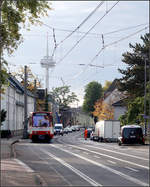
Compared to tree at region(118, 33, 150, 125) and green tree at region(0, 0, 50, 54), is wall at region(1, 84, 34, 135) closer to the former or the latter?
tree at region(118, 33, 150, 125)

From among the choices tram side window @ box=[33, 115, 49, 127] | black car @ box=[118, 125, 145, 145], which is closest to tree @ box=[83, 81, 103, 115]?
tram side window @ box=[33, 115, 49, 127]

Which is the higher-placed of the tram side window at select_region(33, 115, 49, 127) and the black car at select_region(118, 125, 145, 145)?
the tram side window at select_region(33, 115, 49, 127)

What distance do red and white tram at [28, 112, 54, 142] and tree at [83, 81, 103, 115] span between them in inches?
4126

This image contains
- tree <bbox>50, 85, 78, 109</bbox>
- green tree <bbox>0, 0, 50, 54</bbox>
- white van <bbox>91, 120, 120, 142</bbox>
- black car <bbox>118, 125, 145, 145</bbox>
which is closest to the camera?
green tree <bbox>0, 0, 50, 54</bbox>

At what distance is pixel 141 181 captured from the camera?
15.4 m

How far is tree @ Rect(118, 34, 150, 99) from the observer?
77.4 m

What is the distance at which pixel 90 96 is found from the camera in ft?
515

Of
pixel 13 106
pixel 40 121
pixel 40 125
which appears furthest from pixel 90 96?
pixel 40 121

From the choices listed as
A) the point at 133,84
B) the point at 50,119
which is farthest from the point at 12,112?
the point at 50,119

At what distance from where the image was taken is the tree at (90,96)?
15675 centimetres

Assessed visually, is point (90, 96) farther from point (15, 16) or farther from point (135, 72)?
point (15, 16)

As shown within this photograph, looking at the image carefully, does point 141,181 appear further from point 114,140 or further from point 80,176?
point 114,140

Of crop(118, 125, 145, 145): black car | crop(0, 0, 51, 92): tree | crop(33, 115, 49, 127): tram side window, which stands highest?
crop(0, 0, 51, 92): tree

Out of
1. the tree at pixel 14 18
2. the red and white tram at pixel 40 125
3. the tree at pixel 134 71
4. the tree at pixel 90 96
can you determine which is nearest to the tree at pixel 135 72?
the tree at pixel 134 71
